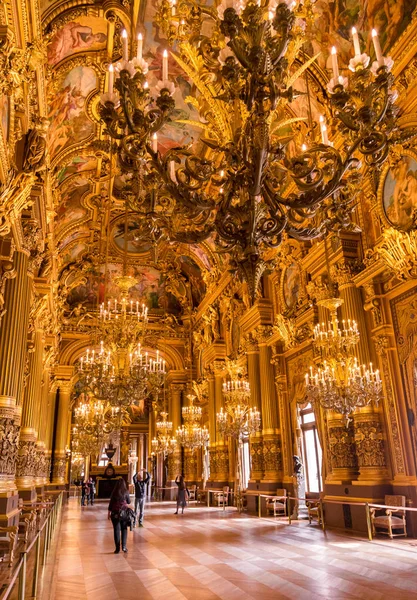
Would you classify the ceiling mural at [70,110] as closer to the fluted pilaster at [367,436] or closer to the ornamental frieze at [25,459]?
the ornamental frieze at [25,459]

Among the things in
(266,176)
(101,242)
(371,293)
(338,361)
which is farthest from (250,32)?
(101,242)

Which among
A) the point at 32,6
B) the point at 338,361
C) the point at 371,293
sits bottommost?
the point at 338,361

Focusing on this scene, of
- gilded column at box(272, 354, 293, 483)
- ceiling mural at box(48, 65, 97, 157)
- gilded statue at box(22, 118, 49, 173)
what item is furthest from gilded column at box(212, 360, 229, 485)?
gilded statue at box(22, 118, 49, 173)

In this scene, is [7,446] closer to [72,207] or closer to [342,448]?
[342,448]

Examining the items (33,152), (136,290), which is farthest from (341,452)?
(136,290)

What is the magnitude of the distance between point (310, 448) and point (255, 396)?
2.36m

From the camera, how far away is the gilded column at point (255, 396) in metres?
14.6

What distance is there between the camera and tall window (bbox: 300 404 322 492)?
1338 centimetres

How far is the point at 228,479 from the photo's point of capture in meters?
18.3

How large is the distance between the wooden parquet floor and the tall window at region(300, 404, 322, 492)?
3.23 m

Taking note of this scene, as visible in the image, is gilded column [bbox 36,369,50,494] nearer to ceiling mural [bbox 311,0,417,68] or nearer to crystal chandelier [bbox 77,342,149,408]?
crystal chandelier [bbox 77,342,149,408]

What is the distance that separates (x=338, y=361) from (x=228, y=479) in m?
11.2

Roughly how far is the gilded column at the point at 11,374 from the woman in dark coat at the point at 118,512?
64.2 inches

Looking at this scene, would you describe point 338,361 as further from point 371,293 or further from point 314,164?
point 314,164
